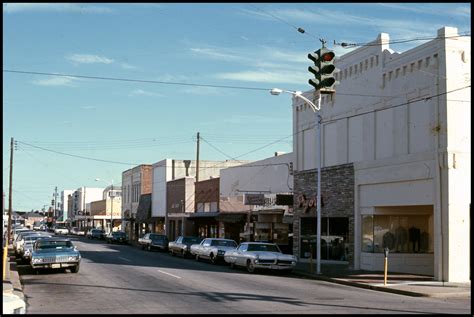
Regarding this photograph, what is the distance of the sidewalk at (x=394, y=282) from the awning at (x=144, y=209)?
139ft

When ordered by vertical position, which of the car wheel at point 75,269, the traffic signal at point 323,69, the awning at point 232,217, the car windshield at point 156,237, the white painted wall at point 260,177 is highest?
the traffic signal at point 323,69

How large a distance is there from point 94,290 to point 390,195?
1281 cm

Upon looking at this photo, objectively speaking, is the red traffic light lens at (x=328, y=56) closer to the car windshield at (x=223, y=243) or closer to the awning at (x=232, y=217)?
the car windshield at (x=223, y=243)

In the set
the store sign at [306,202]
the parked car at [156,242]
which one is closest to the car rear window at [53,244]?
the store sign at [306,202]

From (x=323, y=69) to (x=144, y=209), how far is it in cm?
5496

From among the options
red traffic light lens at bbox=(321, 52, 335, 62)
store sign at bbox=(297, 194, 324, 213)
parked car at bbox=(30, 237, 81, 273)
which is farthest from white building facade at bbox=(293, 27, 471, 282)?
parked car at bbox=(30, 237, 81, 273)

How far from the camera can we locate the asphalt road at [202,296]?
558 inches

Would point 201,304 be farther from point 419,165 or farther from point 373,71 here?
point 373,71

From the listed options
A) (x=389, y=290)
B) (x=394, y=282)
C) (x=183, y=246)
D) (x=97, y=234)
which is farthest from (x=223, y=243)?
(x=97, y=234)

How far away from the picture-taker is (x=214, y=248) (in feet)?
109

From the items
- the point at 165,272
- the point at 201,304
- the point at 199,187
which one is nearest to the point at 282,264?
the point at 165,272

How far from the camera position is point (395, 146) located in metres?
25.6

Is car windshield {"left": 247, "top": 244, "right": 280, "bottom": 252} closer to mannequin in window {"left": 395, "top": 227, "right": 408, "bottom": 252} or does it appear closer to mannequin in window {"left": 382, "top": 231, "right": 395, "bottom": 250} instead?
mannequin in window {"left": 382, "top": 231, "right": 395, "bottom": 250}

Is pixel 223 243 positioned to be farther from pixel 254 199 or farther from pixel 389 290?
pixel 389 290
